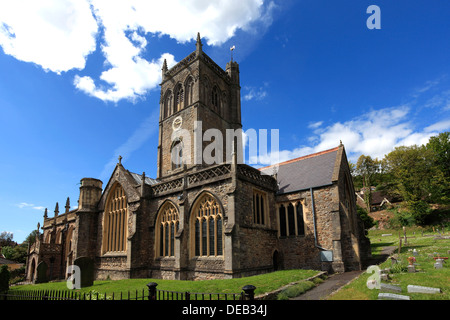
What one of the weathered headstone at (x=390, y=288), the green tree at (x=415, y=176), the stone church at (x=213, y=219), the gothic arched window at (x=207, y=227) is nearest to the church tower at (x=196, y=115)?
the stone church at (x=213, y=219)

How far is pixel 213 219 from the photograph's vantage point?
56.0ft

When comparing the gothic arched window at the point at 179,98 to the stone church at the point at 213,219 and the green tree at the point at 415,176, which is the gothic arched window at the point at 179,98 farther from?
the green tree at the point at 415,176

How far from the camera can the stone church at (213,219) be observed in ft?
54.8

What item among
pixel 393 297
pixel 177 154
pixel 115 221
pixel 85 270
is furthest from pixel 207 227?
pixel 177 154

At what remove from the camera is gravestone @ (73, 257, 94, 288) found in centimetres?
1683

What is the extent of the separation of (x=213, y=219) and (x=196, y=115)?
13485 mm

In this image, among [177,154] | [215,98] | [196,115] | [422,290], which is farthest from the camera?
[215,98]

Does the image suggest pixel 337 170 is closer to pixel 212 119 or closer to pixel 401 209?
pixel 212 119

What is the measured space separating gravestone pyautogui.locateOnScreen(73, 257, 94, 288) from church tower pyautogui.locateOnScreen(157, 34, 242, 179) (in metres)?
11.5

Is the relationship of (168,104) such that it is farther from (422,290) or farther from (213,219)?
(422,290)

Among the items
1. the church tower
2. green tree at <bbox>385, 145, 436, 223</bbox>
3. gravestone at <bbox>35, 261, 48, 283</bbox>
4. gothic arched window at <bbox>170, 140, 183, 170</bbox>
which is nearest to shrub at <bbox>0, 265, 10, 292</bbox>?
gravestone at <bbox>35, 261, 48, 283</bbox>

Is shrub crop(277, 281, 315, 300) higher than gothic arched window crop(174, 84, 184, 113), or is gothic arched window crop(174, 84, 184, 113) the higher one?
gothic arched window crop(174, 84, 184, 113)

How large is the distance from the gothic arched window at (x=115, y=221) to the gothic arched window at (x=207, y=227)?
7525 millimetres

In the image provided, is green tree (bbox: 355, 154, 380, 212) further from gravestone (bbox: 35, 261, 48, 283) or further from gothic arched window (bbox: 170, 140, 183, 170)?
gravestone (bbox: 35, 261, 48, 283)
